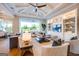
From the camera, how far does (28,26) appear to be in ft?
7.80

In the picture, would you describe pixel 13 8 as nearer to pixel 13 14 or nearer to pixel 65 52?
pixel 13 14

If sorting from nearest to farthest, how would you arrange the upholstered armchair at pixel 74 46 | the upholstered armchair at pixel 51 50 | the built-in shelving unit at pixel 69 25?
1. the upholstered armchair at pixel 51 50
2. the upholstered armchair at pixel 74 46
3. the built-in shelving unit at pixel 69 25

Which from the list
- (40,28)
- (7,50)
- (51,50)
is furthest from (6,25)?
(51,50)

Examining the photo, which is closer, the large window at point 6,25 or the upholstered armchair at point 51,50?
the upholstered armchair at point 51,50

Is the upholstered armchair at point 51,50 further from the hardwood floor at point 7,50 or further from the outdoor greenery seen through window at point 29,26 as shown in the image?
the outdoor greenery seen through window at point 29,26

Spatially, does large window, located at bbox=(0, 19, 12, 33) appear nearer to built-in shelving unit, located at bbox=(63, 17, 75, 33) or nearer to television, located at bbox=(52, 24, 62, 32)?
television, located at bbox=(52, 24, 62, 32)

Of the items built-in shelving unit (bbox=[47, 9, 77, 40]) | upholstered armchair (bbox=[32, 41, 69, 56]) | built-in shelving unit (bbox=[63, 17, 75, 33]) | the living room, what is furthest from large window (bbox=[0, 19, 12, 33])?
built-in shelving unit (bbox=[63, 17, 75, 33])

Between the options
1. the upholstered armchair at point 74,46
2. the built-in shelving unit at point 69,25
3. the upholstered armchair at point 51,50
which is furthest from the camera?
the built-in shelving unit at point 69,25

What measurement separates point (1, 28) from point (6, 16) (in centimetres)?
24

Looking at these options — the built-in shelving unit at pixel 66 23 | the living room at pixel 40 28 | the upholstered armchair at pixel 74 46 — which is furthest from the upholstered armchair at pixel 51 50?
the built-in shelving unit at pixel 66 23

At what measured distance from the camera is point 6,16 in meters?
2.30

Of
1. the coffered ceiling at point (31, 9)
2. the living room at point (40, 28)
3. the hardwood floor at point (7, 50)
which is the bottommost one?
the hardwood floor at point (7, 50)

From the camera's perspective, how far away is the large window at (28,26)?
237 centimetres

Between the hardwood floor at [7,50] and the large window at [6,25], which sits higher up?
the large window at [6,25]
